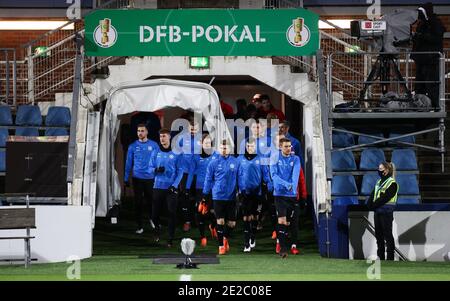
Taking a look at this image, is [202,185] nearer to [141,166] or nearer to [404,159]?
[141,166]

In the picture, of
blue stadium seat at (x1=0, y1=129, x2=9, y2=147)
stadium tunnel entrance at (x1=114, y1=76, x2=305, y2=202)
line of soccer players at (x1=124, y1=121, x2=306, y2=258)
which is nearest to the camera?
line of soccer players at (x1=124, y1=121, x2=306, y2=258)

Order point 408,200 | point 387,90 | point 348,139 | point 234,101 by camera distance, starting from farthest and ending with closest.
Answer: point 234,101 < point 387,90 < point 348,139 < point 408,200

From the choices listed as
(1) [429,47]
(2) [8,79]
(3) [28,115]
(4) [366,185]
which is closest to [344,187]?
(4) [366,185]

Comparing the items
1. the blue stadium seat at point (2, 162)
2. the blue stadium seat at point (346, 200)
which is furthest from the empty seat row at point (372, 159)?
the blue stadium seat at point (2, 162)

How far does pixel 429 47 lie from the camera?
77.8 feet

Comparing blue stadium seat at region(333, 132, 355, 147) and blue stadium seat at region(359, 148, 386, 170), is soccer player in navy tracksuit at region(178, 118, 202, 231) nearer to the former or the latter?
blue stadium seat at region(333, 132, 355, 147)

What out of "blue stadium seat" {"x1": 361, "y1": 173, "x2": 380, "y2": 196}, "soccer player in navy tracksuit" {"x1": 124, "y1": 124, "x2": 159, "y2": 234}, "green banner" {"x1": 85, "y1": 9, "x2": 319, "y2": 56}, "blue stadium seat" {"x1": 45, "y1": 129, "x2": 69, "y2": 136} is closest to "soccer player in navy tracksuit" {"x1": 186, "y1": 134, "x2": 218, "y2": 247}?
"soccer player in navy tracksuit" {"x1": 124, "y1": 124, "x2": 159, "y2": 234}

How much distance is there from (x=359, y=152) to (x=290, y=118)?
509 centimetres

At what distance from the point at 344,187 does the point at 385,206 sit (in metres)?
2.45

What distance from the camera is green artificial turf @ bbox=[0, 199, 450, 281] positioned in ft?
56.6

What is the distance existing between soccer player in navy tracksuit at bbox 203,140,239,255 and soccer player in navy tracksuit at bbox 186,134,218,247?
1.51 ft

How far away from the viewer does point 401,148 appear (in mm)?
24141

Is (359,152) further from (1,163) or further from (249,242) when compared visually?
(1,163)

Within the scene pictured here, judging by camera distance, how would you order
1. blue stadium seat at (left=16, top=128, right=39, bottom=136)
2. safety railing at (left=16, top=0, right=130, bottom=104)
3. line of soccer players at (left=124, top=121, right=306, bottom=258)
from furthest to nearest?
1. safety railing at (left=16, top=0, right=130, bottom=104)
2. blue stadium seat at (left=16, top=128, right=39, bottom=136)
3. line of soccer players at (left=124, top=121, right=306, bottom=258)
